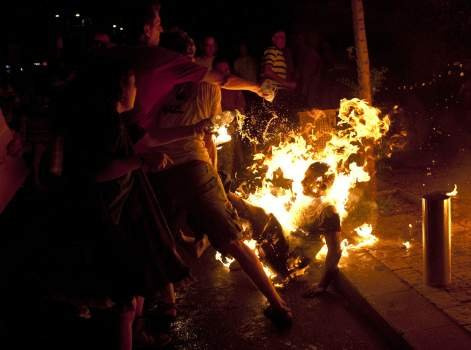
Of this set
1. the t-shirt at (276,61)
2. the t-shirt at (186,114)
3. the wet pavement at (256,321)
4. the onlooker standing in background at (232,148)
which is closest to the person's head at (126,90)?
the t-shirt at (186,114)

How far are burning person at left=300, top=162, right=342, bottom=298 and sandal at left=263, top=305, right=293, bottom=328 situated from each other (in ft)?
1.84

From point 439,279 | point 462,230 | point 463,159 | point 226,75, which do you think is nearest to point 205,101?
point 226,75

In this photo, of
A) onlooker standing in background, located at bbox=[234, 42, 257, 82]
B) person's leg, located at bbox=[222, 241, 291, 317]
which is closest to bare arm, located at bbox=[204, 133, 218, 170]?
person's leg, located at bbox=[222, 241, 291, 317]

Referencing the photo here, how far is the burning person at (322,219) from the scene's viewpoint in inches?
201

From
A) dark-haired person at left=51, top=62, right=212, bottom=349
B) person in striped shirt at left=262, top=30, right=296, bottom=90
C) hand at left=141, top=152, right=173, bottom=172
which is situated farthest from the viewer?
person in striped shirt at left=262, top=30, right=296, bottom=90

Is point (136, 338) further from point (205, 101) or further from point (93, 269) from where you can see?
point (205, 101)

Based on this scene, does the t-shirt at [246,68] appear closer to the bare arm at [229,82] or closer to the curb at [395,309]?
the curb at [395,309]

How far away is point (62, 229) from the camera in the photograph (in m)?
3.71

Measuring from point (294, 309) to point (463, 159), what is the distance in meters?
5.77

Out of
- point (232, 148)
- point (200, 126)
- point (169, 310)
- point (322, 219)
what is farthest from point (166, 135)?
point (232, 148)

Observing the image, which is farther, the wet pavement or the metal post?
the metal post

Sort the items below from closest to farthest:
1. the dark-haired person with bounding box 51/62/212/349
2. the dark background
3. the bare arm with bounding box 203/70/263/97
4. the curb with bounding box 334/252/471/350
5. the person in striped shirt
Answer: the dark-haired person with bounding box 51/62/212/349 < the curb with bounding box 334/252/471/350 < the bare arm with bounding box 203/70/263/97 < the dark background < the person in striped shirt

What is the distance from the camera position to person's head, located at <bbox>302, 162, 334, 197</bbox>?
5492mm

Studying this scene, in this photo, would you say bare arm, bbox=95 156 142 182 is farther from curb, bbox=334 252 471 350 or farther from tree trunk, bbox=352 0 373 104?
tree trunk, bbox=352 0 373 104
